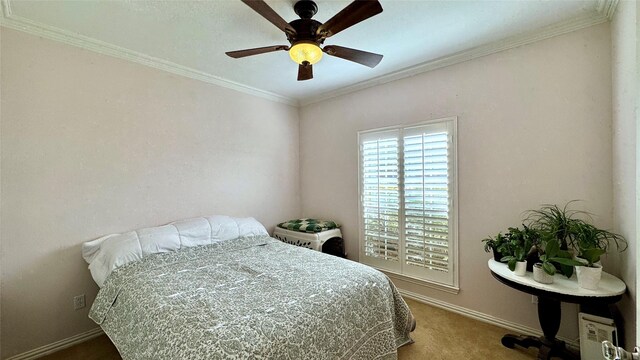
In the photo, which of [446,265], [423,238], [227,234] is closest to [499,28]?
[423,238]

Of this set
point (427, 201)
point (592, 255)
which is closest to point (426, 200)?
point (427, 201)

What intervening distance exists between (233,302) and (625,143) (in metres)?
2.54

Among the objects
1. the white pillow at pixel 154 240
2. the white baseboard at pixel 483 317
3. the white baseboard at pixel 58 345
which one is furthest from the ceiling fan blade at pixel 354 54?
the white baseboard at pixel 58 345

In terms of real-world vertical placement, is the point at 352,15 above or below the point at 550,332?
above

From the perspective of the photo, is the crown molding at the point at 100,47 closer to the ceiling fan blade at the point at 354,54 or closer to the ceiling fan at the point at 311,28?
the ceiling fan at the point at 311,28

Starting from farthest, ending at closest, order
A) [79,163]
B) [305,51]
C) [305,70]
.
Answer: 1. [79,163]
2. [305,70]
3. [305,51]

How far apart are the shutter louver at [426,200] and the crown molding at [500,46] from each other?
0.69m

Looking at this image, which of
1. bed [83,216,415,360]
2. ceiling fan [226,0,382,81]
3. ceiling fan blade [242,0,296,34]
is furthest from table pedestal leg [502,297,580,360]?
ceiling fan blade [242,0,296,34]

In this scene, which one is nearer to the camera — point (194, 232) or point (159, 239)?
point (159, 239)

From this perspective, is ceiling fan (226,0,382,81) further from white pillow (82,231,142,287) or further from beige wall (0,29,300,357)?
white pillow (82,231,142,287)

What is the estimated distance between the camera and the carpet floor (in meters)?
1.94

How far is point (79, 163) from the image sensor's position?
2146 millimetres

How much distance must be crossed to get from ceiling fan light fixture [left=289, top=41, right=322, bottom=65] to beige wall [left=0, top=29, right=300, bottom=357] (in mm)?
1581

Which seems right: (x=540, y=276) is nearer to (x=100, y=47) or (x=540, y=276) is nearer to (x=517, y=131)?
(x=517, y=131)
